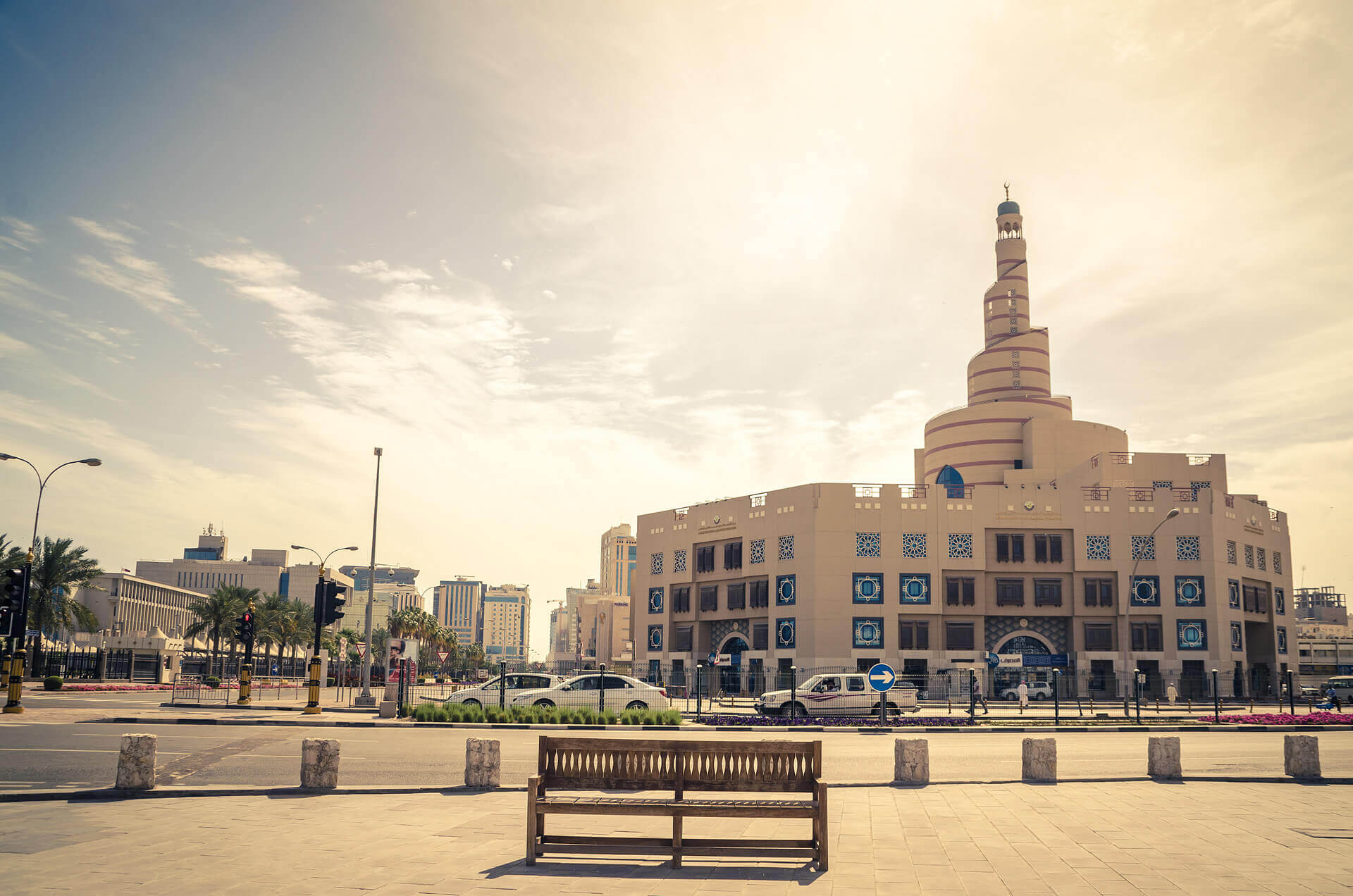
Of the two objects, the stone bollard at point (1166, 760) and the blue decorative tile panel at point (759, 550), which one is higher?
the blue decorative tile panel at point (759, 550)

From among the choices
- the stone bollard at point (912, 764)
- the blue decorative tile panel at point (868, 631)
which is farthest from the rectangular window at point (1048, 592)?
the stone bollard at point (912, 764)

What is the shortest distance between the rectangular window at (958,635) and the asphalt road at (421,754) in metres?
35.5

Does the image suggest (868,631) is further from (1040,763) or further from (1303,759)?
(1040,763)

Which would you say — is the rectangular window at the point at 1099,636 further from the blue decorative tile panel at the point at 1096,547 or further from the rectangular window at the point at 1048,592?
the blue decorative tile panel at the point at 1096,547

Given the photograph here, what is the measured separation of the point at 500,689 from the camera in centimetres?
2894

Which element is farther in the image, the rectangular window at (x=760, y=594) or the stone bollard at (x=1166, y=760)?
the rectangular window at (x=760, y=594)

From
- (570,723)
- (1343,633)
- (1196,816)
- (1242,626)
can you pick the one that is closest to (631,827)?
(1196,816)

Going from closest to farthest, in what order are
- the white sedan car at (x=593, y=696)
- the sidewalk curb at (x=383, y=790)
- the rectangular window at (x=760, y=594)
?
1. the sidewalk curb at (x=383, y=790)
2. the white sedan car at (x=593, y=696)
3. the rectangular window at (x=760, y=594)

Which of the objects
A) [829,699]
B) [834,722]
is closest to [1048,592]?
[829,699]

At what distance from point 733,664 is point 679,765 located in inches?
2339

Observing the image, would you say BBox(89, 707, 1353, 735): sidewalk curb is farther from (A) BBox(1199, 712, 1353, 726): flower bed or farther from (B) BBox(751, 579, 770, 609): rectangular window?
(B) BBox(751, 579, 770, 609): rectangular window

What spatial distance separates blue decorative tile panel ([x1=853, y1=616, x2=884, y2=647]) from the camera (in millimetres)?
58938

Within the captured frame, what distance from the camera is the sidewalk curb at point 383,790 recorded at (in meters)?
11.6

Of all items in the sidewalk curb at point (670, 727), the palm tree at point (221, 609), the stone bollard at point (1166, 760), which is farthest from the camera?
the palm tree at point (221, 609)
